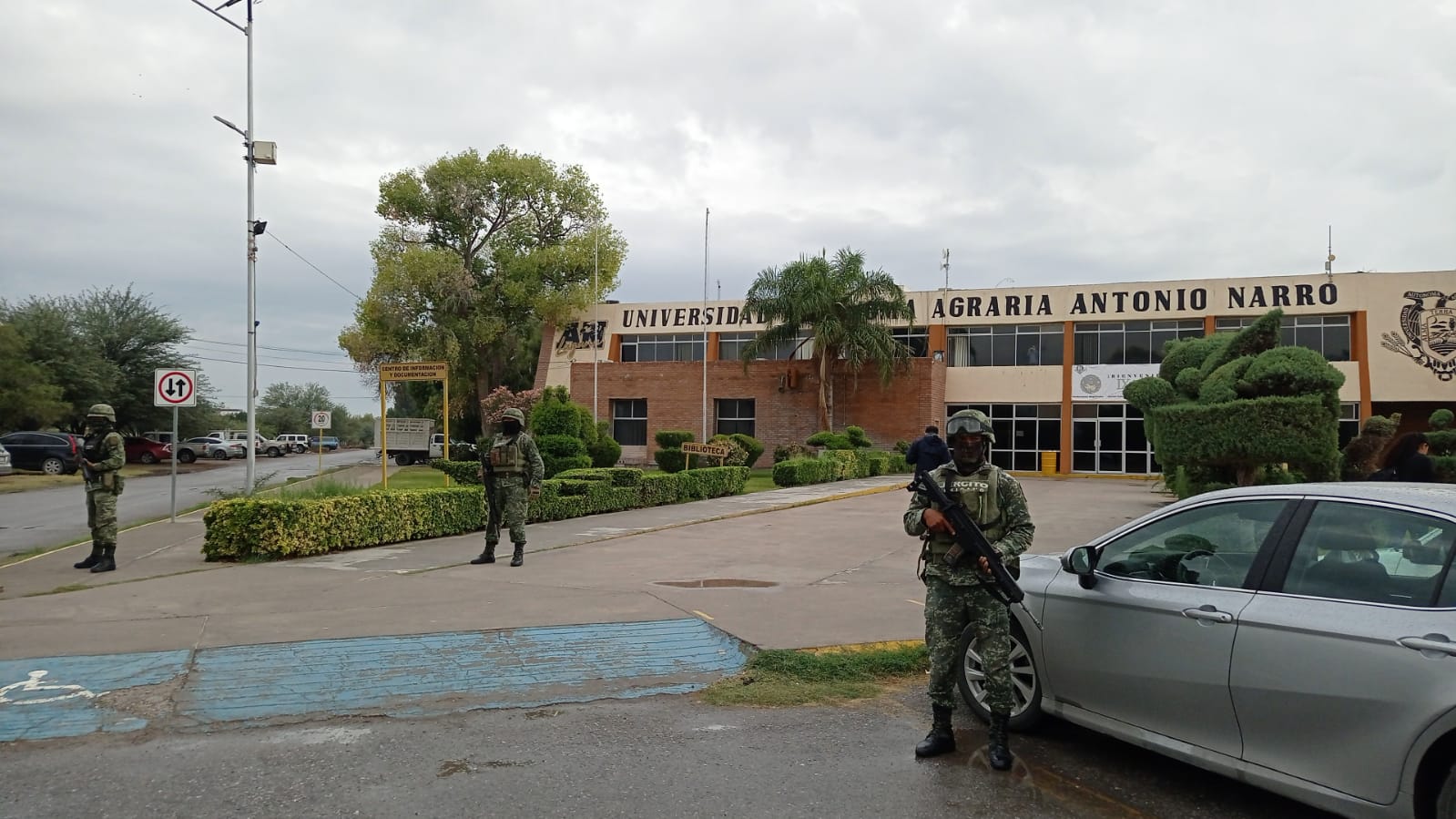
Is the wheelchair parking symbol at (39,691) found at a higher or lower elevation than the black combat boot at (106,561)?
lower

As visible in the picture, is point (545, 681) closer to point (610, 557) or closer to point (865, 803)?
point (865, 803)

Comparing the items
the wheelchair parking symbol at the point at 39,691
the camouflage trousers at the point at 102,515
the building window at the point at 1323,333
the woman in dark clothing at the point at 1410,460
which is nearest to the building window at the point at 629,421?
the building window at the point at 1323,333

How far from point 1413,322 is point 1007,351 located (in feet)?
44.0

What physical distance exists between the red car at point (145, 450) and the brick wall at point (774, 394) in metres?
19.3

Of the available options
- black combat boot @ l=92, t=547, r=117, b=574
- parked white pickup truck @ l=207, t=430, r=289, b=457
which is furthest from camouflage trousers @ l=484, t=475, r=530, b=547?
parked white pickup truck @ l=207, t=430, r=289, b=457

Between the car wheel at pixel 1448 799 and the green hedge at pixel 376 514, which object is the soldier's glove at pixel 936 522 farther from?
the green hedge at pixel 376 514

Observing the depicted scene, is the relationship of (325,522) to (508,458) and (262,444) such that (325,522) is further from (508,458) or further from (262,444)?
(262,444)

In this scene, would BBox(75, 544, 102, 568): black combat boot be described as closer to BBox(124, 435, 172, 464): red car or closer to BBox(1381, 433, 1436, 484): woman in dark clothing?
BBox(1381, 433, 1436, 484): woman in dark clothing

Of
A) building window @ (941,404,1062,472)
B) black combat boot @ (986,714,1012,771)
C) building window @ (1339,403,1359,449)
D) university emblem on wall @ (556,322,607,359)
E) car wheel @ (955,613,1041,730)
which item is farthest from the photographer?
university emblem on wall @ (556,322,607,359)

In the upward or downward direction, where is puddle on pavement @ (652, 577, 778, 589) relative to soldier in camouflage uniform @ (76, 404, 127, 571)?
downward

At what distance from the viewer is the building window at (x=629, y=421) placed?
1598 inches

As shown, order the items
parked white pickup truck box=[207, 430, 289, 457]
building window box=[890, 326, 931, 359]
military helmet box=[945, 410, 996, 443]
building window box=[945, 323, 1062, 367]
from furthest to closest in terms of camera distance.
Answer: parked white pickup truck box=[207, 430, 289, 457] → building window box=[890, 326, 931, 359] → building window box=[945, 323, 1062, 367] → military helmet box=[945, 410, 996, 443]

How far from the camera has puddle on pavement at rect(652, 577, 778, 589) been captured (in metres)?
9.70

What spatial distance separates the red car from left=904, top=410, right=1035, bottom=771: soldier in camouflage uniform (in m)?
46.3
